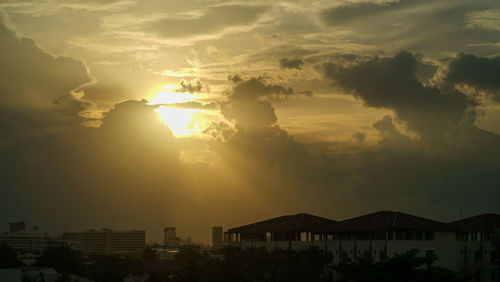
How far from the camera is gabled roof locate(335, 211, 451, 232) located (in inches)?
3017

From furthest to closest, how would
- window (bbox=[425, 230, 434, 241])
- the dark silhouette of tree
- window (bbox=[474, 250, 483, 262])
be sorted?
the dark silhouette of tree, window (bbox=[474, 250, 483, 262]), window (bbox=[425, 230, 434, 241])

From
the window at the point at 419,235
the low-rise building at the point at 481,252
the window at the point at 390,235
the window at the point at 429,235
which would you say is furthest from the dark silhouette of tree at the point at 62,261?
the low-rise building at the point at 481,252

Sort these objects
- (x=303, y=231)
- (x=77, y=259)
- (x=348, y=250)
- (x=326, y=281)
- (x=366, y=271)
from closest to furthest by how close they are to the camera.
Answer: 1. (x=366, y=271)
2. (x=326, y=281)
3. (x=348, y=250)
4. (x=303, y=231)
5. (x=77, y=259)

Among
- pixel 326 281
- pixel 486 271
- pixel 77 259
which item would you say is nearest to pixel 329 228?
pixel 326 281

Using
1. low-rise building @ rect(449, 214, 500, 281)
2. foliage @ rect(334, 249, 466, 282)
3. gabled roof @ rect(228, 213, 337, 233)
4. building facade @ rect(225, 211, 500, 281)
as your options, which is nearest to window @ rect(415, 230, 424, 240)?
building facade @ rect(225, 211, 500, 281)

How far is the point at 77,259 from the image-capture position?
126m

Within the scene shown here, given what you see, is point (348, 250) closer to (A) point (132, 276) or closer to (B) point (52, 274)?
(B) point (52, 274)

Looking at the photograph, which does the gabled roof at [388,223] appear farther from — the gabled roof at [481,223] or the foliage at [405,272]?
the foliage at [405,272]

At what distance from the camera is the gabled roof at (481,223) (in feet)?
299

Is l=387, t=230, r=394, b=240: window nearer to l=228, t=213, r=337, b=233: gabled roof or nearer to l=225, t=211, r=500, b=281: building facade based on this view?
l=225, t=211, r=500, b=281: building facade

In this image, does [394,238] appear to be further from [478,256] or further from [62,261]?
[62,261]

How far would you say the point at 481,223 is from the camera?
9350cm

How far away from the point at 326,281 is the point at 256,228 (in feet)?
100

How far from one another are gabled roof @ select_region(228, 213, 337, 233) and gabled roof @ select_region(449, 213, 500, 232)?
56.0 ft
